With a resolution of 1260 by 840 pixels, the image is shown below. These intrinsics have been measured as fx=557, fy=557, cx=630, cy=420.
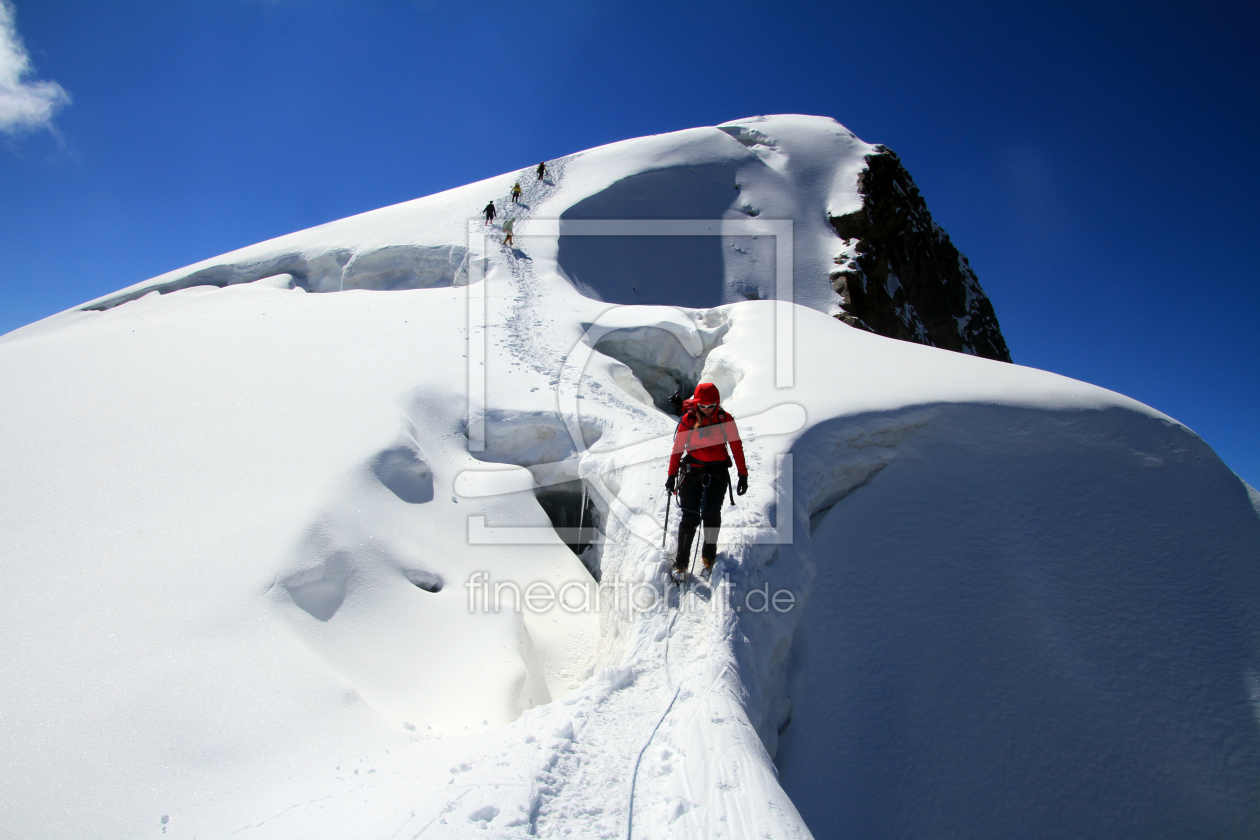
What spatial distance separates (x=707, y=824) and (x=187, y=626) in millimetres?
3477

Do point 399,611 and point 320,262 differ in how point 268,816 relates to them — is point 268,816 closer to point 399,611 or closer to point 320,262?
point 399,611

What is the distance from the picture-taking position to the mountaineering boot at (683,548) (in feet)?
13.5

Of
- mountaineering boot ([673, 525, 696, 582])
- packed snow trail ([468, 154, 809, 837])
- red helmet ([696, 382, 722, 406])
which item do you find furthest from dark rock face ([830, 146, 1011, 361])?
packed snow trail ([468, 154, 809, 837])

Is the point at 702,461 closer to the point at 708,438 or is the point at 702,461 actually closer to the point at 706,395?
the point at 708,438

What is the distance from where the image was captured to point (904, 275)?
77.5 feet

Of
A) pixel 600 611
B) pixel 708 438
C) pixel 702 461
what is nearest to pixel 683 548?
pixel 702 461

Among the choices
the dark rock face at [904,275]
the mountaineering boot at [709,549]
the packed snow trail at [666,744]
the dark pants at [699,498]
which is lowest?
the packed snow trail at [666,744]

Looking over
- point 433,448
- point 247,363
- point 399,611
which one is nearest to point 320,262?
point 247,363

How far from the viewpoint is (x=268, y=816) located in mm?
2525

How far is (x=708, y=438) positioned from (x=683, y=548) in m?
0.85

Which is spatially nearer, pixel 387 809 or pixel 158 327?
pixel 387 809

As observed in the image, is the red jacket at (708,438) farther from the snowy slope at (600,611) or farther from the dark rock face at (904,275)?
the dark rock face at (904,275)

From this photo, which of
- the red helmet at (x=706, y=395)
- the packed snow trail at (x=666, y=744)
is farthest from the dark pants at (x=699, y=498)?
the red helmet at (x=706, y=395)

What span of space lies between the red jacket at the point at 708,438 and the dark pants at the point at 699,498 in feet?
0.31
